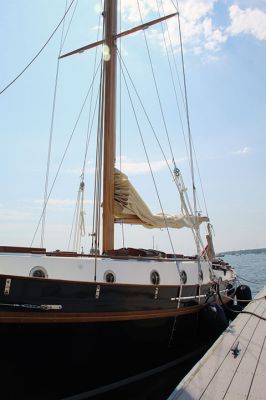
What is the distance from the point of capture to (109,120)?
1107 cm

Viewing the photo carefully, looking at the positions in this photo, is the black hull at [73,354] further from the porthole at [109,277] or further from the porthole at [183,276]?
the porthole at [183,276]

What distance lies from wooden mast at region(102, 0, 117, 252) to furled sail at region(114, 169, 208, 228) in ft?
1.05

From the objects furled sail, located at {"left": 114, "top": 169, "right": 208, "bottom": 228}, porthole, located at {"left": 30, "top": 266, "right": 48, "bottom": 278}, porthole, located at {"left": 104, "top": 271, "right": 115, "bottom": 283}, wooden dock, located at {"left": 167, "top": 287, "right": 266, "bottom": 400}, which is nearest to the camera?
wooden dock, located at {"left": 167, "top": 287, "right": 266, "bottom": 400}

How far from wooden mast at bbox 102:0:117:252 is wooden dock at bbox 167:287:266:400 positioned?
4363 mm

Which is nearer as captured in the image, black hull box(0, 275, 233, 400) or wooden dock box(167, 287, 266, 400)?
wooden dock box(167, 287, 266, 400)

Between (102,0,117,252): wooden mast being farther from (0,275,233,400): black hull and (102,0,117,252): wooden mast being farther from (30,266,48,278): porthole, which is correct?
(30,266,48,278): porthole

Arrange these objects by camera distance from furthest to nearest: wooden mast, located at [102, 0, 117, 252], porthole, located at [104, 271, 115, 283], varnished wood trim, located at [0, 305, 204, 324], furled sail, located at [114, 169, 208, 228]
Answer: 1. furled sail, located at [114, 169, 208, 228]
2. wooden mast, located at [102, 0, 117, 252]
3. porthole, located at [104, 271, 115, 283]
4. varnished wood trim, located at [0, 305, 204, 324]

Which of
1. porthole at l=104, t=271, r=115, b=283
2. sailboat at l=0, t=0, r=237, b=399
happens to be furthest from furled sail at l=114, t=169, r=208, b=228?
porthole at l=104, t=271, r=115, b=283

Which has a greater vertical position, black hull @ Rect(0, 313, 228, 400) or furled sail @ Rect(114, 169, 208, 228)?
furled sail @ Rect(114, 169, 208, 228)

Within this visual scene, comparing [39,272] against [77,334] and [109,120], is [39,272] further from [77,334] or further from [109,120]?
[109,120]

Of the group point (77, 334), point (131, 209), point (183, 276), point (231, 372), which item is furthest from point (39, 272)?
point (131, 209)

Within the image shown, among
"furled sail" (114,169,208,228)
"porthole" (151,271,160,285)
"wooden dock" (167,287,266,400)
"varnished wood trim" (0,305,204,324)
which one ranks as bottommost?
"wooden dock" (167,287,266,400)

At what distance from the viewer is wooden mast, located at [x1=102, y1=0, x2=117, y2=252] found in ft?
34.5

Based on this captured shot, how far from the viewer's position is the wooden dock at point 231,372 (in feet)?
14.8
